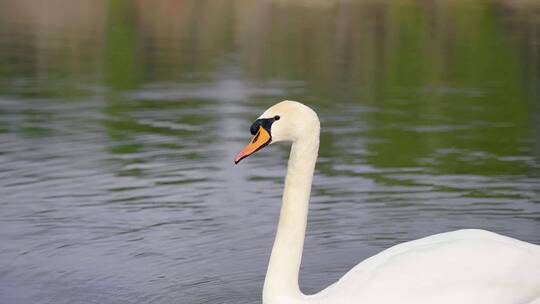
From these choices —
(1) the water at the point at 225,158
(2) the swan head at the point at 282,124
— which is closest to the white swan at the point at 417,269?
(2) the swan head at the point at 282,124

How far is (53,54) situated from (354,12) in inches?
607

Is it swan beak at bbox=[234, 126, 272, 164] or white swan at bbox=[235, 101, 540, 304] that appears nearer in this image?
white swan at bbox=[235, 101, 540, 304]

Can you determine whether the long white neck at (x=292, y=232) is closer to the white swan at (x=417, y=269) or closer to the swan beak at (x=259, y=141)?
the white swan at (x=417, y=269)

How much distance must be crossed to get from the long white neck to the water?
1.27 meters

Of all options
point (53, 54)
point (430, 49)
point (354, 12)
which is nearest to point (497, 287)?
point (53, 54)

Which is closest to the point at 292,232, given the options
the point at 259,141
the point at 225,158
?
the point at 259,141

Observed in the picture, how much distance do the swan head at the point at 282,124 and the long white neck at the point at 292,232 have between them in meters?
0.07

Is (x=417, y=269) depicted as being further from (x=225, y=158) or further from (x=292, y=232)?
(x=225, y=158)

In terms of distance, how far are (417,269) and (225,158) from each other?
6.21 m

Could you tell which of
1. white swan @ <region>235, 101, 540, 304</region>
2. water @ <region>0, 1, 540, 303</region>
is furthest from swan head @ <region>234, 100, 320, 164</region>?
water @ <region>0, 1, 540, 303</region>

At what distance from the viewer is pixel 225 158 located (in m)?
12.0

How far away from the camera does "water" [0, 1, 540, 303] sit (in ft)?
27.3

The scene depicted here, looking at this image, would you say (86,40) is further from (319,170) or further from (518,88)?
(319,170)

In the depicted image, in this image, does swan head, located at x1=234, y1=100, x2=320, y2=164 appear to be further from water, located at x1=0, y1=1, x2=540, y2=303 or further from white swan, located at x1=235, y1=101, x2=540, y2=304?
water, located at x1=0, y1=1, x2=540, y2=303
